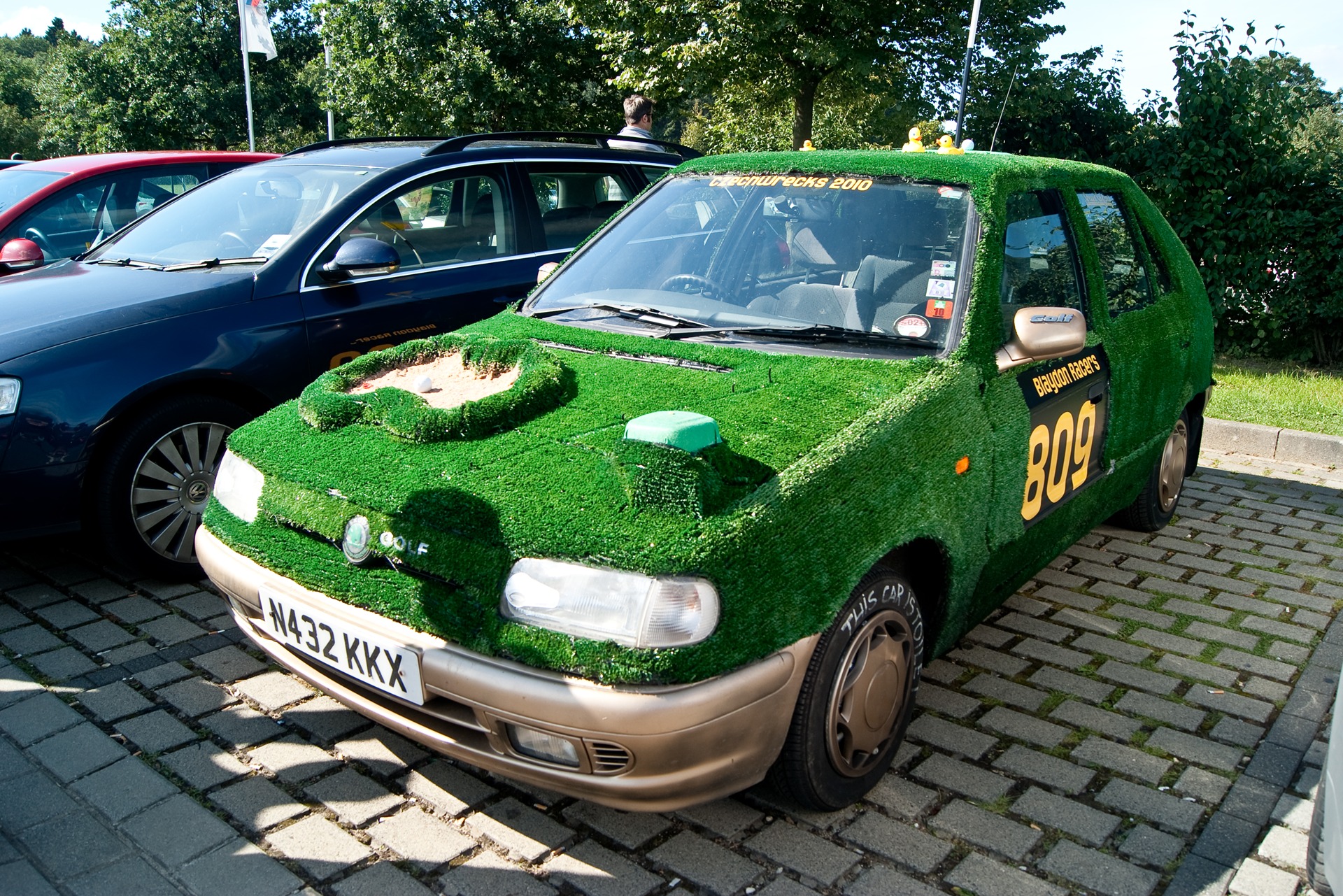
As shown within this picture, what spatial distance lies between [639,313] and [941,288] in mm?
1048

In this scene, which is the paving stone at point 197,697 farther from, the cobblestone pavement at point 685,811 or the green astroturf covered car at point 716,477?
the green astroturf covered car at point 716,477

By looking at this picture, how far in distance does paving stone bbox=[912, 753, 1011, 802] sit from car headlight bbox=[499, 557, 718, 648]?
1.21m

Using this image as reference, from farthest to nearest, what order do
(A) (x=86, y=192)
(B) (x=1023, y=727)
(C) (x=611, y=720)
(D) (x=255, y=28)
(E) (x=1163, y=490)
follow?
(D) (x=255, y=28) < (A) (x=86, y=192) < (E) (x=1163, y=490) < (B) (x=1023, y=727) < (C) (x=611, y=720)

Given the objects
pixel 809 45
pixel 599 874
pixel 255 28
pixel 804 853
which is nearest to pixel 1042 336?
pixel 804 853

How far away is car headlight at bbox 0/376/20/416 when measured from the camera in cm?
381

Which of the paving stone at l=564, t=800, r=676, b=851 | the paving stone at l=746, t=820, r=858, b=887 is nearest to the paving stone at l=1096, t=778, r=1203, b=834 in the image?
the paving stone at l=746, t=820, r=858, b=887

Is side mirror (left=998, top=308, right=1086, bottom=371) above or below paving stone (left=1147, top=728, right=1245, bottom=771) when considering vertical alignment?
above

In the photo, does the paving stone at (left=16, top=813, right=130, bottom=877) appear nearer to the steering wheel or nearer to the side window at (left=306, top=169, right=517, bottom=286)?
the steering wheel

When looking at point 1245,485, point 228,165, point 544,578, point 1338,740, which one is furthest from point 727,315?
point 228,165

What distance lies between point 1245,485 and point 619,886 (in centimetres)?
525

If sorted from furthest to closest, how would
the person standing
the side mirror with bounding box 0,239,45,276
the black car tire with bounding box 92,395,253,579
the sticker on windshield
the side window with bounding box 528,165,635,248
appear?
the person standing < the side window with bounding box 528,165,635,248 < the side mirror with bounding box 0,239,45,276 < the black car tire with bounding box 92,395,253,579 < the sticker on windshield

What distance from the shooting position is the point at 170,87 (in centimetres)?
4003

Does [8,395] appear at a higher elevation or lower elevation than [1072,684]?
higher

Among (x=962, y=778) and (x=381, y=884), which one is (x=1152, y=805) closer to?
(x=962, y=778)
